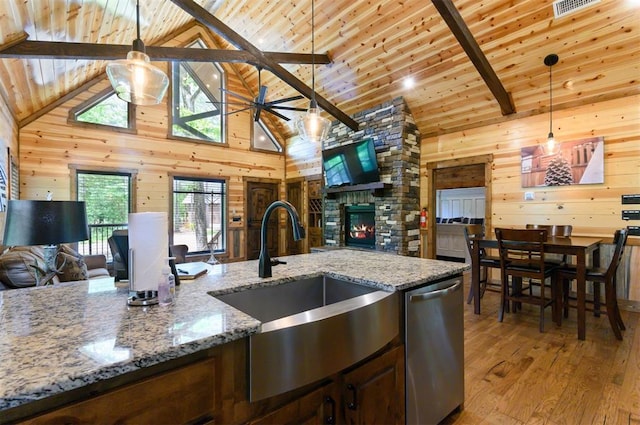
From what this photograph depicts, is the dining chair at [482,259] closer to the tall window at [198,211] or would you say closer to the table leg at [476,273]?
the table leg at [476,273]

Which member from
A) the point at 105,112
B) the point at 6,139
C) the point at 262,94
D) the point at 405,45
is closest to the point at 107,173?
the point at 105,112

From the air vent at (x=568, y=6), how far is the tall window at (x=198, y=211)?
5.85 meters

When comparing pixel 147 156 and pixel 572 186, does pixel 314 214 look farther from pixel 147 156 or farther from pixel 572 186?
pixel 572 186

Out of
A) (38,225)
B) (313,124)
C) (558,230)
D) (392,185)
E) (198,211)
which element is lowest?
(558,230)

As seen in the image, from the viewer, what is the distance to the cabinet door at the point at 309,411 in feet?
3.24

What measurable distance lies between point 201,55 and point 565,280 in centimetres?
525

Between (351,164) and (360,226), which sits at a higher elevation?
(351,164)

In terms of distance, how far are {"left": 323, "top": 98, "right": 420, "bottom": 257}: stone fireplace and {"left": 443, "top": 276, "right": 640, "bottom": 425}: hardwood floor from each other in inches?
86.9

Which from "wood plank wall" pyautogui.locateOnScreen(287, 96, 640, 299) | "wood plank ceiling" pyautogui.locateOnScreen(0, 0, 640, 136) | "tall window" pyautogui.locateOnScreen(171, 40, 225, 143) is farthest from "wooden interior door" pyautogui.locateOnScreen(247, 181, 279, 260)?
"wood plank wall" pyautogui.locateOnScreen(287, 96, 640, 299)

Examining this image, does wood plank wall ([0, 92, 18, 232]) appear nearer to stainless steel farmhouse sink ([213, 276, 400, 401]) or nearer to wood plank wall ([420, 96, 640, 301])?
stainless steel farmhouse sink ([213, 276, 400, 401])

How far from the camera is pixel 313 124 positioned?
2977 mm

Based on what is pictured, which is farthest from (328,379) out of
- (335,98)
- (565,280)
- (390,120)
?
(335,98)

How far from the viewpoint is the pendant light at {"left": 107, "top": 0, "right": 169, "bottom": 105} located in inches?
78.6

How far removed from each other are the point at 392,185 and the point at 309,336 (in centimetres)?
458
